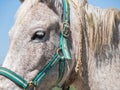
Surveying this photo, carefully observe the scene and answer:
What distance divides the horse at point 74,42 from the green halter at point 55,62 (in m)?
0.04

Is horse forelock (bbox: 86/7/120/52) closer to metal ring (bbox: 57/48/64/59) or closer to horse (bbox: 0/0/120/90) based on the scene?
horse (bbox: 0/0/120/90)

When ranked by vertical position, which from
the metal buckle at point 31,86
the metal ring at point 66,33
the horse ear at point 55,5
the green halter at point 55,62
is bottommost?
the metal buckle at point 31,86

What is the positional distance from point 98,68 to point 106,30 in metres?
0.45

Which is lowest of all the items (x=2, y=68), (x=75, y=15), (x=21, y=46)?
(x=2, y=68)

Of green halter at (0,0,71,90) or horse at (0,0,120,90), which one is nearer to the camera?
green halter at (0,0,71,90)

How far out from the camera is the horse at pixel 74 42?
301 centimetres

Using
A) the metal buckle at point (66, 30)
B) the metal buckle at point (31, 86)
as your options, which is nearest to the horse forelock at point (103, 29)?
the metal buckle at point (66, 30)

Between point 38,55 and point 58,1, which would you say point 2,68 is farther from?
point 58,1

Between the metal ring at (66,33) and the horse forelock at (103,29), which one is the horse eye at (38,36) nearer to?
the metal ring at (66,33)

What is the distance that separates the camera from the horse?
9.87 feet

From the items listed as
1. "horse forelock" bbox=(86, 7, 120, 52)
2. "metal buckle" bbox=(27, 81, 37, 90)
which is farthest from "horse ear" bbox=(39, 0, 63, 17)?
"metal buckle" bbox=(27, 81, 37, 90)

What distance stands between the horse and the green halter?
0.04 m

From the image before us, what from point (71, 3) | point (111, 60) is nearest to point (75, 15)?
point (71, 3)

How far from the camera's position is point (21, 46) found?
2979mm
